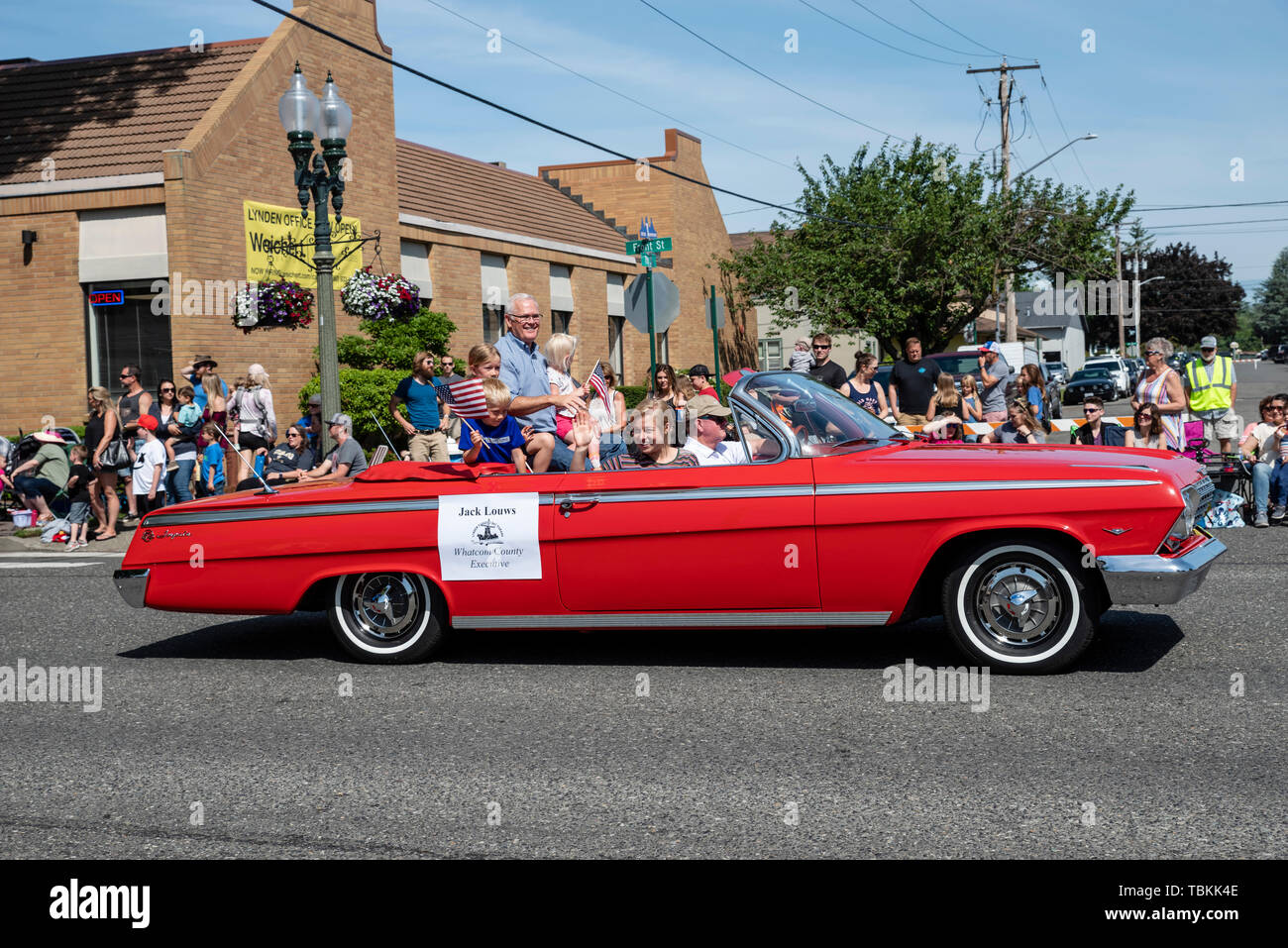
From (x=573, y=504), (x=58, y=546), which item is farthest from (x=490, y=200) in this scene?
(x=573, y=504)

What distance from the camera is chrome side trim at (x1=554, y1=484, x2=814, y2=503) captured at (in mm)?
6188

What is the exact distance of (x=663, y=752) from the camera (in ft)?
16.8

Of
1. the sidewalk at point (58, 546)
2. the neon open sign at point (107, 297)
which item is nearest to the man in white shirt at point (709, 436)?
the sidewalk at point (58, 546)

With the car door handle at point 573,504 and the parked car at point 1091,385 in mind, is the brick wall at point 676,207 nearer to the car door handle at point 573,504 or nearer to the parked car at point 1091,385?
the parked car at point 1091,385

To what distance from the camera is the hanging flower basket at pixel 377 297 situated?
19.6 metres

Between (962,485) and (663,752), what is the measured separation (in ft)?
6.49

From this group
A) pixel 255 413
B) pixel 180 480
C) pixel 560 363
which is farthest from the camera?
pixel 255 413

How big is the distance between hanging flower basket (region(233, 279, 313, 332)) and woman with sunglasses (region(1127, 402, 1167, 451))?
12.1 metres

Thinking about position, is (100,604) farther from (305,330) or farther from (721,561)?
(305,330)

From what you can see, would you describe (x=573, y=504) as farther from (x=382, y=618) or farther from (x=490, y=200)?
(x=490, y=200)

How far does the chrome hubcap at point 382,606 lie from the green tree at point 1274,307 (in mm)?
174104

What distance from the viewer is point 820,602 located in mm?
6176
